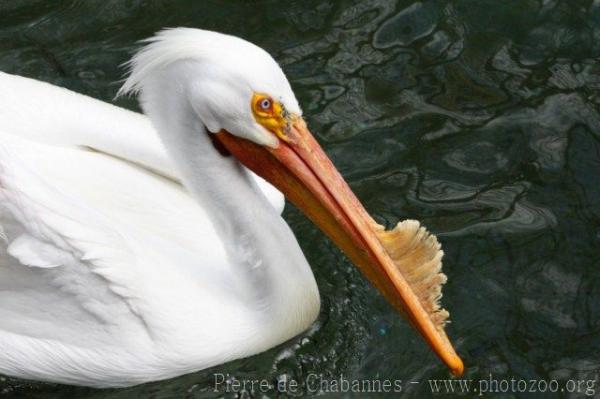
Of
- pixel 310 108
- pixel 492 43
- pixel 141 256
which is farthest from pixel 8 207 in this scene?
pixel 492 43

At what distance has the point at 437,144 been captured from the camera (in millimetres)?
5379

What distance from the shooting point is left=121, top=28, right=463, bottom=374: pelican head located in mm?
3748

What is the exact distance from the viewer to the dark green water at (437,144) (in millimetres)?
4441

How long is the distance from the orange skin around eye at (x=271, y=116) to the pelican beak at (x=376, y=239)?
2cm

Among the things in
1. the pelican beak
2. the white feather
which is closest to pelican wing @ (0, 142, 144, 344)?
the white feather

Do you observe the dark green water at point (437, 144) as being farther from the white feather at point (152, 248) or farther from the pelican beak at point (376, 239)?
the pelican beak at point (376, 239)

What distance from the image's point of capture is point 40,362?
418 cm

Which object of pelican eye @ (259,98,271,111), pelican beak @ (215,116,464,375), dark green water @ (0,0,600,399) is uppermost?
pelican eye @ (259,98,271,111)

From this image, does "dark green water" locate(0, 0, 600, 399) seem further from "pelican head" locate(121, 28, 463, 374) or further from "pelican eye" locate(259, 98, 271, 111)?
"pelican eye" locate(259, 98, 271, 111)

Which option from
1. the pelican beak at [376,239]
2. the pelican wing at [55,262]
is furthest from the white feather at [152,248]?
the pelican beak at [376,239]

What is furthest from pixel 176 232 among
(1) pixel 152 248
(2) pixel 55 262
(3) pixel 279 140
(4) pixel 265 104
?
(4) pixel 265 104

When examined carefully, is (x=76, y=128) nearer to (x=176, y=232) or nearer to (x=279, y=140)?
(x=176, y=232)

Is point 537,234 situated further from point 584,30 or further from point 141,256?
point 141,256

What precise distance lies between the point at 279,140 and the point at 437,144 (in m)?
1.71
